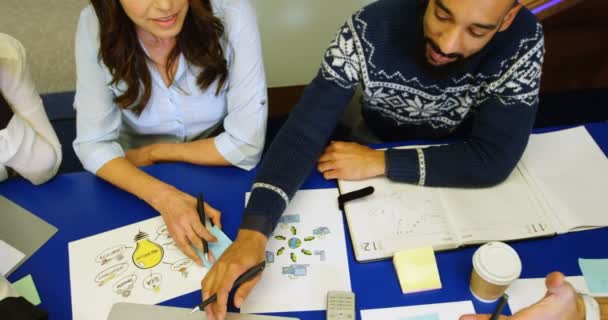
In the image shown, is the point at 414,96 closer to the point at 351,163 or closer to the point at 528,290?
the point at 351,163

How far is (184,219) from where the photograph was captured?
3.59 ft

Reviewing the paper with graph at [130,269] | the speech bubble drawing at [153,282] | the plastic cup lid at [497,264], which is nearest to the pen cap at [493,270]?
the plastic cup lid at [497,264]

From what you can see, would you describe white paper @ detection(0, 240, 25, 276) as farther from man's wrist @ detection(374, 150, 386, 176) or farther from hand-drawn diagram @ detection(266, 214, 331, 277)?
man's wrist @ detection(374, 150, 386, 176)

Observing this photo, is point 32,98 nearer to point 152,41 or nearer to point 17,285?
point 152,41

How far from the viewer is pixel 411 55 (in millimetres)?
1188

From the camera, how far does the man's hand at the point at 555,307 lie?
0.84 metres

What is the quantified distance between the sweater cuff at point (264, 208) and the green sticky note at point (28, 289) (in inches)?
17.2

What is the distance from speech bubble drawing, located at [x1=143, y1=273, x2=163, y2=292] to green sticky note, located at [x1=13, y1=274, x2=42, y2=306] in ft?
0.70

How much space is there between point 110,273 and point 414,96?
82 centimetres

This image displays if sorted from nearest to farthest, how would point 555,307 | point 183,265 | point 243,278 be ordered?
point 555,307
point 243,278
point 183,265

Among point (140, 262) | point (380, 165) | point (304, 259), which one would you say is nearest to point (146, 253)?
point (140, 262)

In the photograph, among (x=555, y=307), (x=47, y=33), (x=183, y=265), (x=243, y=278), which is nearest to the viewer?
(x=555, y=307)

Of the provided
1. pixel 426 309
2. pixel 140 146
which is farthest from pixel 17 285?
pixel 426 309

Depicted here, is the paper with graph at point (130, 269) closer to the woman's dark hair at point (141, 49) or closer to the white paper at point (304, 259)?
the white paper at point (304, 259)
